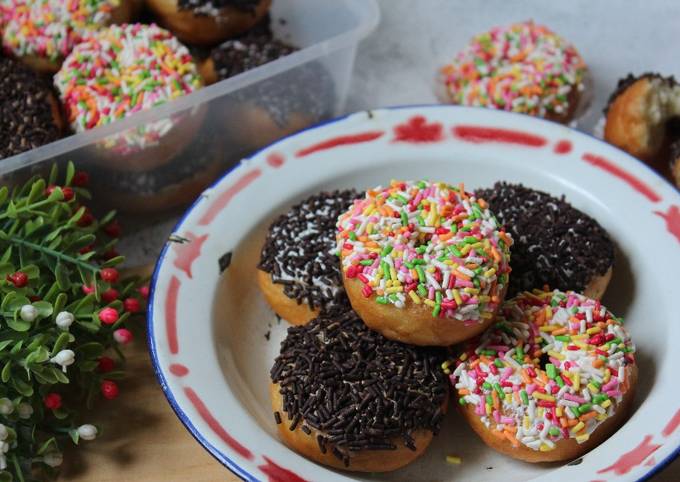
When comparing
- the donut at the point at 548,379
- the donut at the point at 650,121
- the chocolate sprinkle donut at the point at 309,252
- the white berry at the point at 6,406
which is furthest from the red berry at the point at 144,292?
the donut at the point at 650,121

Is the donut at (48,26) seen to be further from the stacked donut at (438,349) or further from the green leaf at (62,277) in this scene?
the stacked donut at (438,349)

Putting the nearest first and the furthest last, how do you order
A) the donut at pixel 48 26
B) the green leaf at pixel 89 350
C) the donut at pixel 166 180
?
the green leaf at pixel 89 350 < the donut at pixel 166 180 < the donut at pixel 48 26

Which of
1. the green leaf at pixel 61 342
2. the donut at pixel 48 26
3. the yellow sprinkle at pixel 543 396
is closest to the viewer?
the yellow sprinkle at pixel 543 396

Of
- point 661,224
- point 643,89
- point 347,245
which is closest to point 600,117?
point 643,89

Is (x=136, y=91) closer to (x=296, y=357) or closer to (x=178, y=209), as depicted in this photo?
(x=178, y=209)

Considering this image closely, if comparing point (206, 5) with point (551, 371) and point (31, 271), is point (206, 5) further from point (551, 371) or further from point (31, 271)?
point (551, 371)

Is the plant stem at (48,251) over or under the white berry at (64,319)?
over

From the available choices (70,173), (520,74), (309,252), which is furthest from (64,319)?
(520,74)
